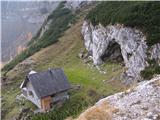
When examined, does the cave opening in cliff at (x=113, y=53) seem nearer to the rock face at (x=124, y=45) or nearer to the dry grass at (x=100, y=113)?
the rock face at (x=124, y=45)

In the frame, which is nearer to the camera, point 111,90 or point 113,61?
point 111,90

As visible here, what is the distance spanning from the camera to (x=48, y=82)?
142ft

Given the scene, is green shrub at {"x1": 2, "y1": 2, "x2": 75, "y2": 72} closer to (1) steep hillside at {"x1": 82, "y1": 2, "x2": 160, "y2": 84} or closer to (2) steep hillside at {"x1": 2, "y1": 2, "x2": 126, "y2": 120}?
(2) steep hillside at {"x1": 2, "y1": 2, "x2": 126, "y2": 120}

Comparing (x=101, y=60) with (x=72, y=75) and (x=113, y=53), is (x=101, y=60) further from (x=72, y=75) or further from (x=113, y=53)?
(x=72, y=75)

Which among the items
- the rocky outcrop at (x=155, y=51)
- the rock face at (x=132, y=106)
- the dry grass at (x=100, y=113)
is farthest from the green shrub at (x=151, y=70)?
the dry grass at (x=100, y=113)

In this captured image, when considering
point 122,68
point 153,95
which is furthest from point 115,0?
point 153,95

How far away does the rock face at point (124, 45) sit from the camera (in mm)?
40312

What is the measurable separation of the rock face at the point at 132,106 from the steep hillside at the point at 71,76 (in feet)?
45.7

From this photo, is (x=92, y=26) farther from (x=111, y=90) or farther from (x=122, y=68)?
(x=111, y=90)

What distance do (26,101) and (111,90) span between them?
12.7 meters

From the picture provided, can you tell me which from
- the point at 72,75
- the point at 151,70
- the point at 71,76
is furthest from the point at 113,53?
the point at 151,70

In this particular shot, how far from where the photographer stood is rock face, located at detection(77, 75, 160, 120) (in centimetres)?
1305

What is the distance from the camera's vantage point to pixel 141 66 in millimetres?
39688

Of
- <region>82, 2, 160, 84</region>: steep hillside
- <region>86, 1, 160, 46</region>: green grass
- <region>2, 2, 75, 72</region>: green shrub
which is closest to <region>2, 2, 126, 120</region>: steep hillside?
<region>82, 2, 160, 84</region>: steep hillside
